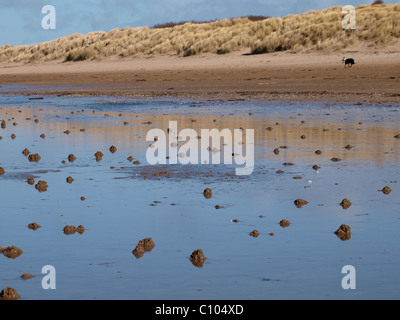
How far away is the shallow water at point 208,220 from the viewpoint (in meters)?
6.16

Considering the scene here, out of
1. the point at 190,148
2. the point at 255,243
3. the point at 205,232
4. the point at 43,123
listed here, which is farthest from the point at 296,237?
the point at 43,123

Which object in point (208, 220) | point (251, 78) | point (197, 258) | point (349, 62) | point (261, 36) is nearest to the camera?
point (197, 258)

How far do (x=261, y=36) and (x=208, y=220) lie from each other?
42805 mm
